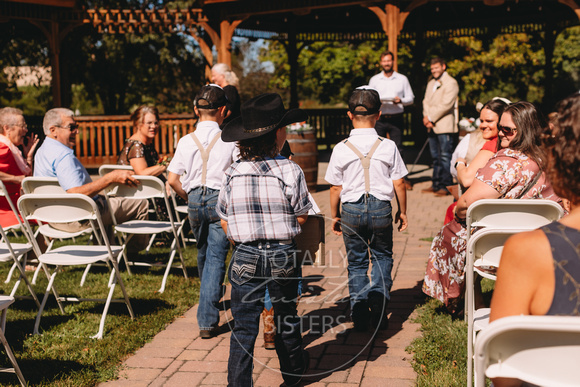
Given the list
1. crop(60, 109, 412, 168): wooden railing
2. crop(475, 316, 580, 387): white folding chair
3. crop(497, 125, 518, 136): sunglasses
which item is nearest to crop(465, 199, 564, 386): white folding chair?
crop(497, 125, 518, 136): sunglasses

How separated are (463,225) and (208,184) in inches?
71.9

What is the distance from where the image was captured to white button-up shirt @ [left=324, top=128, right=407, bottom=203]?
4.21m

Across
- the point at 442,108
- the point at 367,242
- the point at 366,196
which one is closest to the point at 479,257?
the point at 366,196

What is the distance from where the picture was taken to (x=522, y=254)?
178 centimetres

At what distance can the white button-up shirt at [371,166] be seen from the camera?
421 centimetres

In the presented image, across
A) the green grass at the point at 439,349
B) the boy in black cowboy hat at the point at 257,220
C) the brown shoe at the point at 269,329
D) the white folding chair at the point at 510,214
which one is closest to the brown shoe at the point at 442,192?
the green grass at the point at 439,349

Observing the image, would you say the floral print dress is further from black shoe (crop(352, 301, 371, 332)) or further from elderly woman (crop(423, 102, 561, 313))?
black shoe (crop(352, 301, 371, 332))

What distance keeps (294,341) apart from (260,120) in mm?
1223

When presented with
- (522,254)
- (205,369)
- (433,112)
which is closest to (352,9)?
(433,112)

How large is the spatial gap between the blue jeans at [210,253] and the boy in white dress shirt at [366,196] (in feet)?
2.67

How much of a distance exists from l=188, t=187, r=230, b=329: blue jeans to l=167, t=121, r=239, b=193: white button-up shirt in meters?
0.07

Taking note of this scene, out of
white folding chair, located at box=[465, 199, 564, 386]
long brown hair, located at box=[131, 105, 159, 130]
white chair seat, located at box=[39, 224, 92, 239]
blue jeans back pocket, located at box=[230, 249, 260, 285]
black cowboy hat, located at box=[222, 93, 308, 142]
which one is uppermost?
long brown hair, located at box=[131, 105, 159, 130]

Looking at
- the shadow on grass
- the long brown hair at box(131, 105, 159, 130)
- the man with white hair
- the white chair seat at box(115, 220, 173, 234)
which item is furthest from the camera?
the long brown hair at box(131, 105, 159, 130)

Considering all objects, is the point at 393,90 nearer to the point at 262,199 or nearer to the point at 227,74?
the point at 227,74
